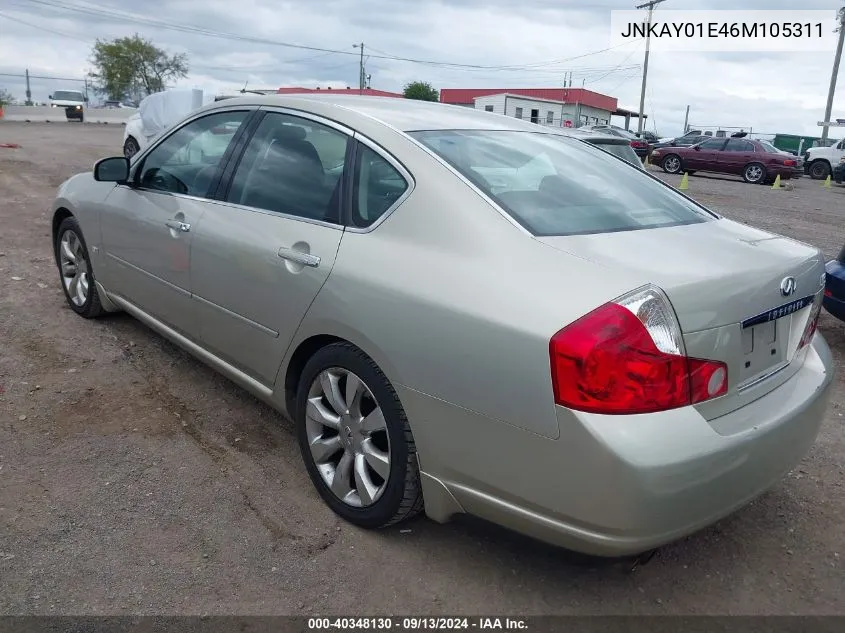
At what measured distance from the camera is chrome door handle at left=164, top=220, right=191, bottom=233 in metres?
3.54

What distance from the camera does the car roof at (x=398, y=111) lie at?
3.03m

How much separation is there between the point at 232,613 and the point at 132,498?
87 cm

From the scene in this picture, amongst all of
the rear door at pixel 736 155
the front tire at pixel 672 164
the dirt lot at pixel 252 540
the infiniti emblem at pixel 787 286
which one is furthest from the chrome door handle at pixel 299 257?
the front tire at pixel 672 164

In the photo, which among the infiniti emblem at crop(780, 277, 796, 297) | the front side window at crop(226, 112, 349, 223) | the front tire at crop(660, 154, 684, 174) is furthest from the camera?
the front tire at crop(660, 154, 684, 174)

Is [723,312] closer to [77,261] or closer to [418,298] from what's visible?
[418,298]

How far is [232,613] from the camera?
92.1 inches

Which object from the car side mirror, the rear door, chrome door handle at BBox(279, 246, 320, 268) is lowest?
chrome door handle at BBox(279, 246, 320, 268)

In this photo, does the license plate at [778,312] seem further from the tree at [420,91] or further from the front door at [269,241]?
the tree at [420,91]

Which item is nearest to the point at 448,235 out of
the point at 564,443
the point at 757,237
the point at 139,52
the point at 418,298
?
the point at 418,298

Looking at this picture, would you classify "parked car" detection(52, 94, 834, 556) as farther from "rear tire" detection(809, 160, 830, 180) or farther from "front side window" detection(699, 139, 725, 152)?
"rear tire" detection(809, 160, 830, 180)

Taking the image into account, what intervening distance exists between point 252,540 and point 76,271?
314 cm

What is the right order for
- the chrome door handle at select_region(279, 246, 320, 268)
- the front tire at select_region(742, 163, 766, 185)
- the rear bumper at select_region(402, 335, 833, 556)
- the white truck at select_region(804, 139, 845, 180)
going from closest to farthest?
the rear bumper at select_region(402, 335, 833, 556), the chrome door handle at select_region(279, 246, 320, 268), the front tire at select_region(742, 163, 766, 185), the white truck at select_region(804, 139, 845, 180)

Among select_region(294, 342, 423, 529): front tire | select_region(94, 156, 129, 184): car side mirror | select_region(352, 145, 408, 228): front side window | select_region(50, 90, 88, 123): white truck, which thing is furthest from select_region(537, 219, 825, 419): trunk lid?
select_region(50, 90, 88, 123): white truck

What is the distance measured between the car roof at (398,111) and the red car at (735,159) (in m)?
22.5
